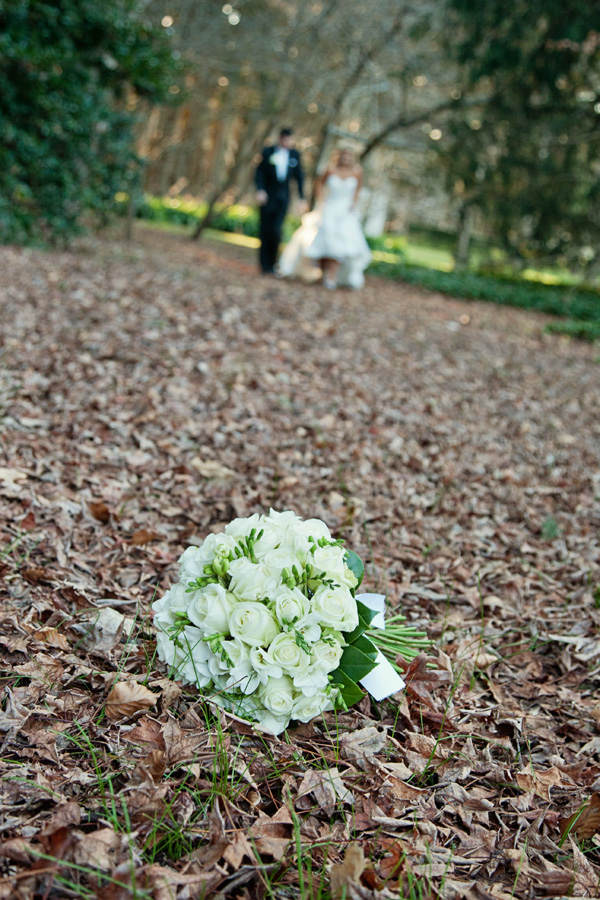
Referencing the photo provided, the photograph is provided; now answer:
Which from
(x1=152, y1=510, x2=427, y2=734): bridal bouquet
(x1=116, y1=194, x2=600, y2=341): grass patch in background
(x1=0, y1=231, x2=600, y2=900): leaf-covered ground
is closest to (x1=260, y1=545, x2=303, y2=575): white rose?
(x1=152, y1=510, x2=427, y2=734): bridal bouquet

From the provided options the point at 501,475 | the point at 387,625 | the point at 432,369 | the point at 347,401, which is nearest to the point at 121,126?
the point at 432,369

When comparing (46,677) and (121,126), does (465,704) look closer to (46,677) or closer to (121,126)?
(46,677)

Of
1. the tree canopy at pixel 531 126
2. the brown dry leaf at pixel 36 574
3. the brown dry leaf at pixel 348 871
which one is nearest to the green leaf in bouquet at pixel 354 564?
the brown dry leaf at pixel 348 871

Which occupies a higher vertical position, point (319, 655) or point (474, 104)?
point (474, 104)

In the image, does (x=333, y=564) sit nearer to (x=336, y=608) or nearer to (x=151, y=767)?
(x=336, y=608)

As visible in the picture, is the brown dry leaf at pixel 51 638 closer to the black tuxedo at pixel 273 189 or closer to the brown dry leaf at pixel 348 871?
the brown dry leaf at pixel 348 871

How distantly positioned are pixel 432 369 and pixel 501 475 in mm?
2621

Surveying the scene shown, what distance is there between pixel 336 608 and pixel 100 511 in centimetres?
170

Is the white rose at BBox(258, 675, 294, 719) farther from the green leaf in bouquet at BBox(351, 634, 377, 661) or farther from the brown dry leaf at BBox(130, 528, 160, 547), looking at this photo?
the brown dry leaf at BBox(130, 528, 160, 547)

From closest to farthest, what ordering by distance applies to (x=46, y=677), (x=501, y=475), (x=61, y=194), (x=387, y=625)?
(x=46, y=677)
(x=387, y=625)
(x=501, y=475)
(x=61, y=194)

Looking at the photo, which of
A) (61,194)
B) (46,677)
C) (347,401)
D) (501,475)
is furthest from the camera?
(61,194)

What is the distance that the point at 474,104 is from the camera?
14.3 meters

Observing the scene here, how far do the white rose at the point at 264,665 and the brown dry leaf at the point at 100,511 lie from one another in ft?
5.21

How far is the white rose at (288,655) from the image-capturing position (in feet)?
6.82
